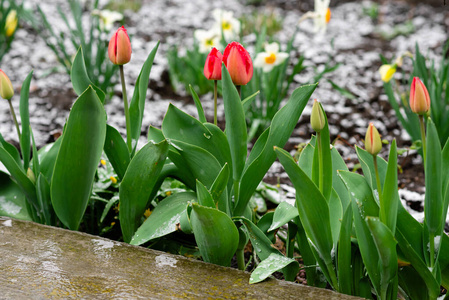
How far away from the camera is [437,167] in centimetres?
102

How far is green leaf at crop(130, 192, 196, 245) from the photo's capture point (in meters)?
1.28

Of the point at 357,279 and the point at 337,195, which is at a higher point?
the point at 337,195

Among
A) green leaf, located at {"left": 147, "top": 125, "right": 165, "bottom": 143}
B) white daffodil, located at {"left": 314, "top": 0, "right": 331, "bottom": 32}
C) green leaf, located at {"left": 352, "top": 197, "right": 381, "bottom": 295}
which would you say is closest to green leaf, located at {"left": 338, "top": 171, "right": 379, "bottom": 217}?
green leaf, located at {"left": 352, "top": 197, "right": 381, "bottom": 295}

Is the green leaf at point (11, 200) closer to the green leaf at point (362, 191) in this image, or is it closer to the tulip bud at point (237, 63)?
the tulip bud at point (237, 63)

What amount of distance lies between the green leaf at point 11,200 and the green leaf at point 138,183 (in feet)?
1.03

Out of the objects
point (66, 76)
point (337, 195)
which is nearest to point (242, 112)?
point (337, 195)

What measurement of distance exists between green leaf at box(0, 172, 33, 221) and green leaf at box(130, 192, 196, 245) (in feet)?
1.26

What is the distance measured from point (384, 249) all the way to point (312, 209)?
0.16 meters

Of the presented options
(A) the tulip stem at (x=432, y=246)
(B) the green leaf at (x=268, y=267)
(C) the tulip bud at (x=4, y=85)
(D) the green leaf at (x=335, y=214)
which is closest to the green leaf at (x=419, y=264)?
(A) the tulip stem at (x=432, y=246)

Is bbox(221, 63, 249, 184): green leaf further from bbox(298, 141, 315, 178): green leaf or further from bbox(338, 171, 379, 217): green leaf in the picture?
bbox(338, 171, 379, 217): green leaf

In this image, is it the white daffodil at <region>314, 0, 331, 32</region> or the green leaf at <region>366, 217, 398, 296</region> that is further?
the white daffodil at <region>314, 0, 331, 32</region>

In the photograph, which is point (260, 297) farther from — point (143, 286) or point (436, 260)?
point (436, 260)

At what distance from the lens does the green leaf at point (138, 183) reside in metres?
1.25

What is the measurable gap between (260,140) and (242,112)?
0.10 metres
